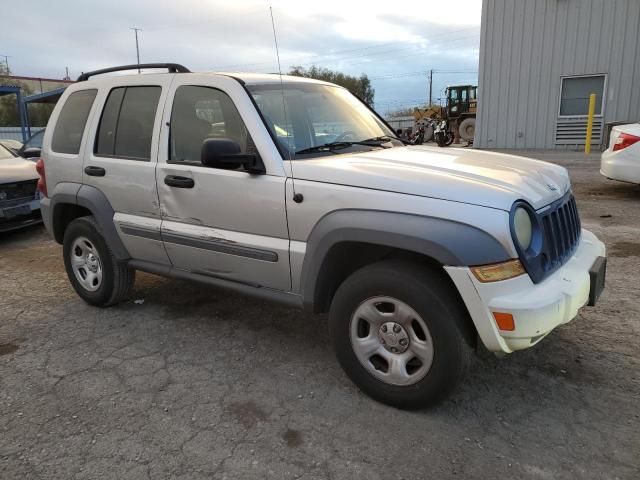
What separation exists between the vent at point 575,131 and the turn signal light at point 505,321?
1604cm

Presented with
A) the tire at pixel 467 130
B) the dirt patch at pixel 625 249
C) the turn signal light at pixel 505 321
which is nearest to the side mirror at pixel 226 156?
the turn signal light at pixel 505 321

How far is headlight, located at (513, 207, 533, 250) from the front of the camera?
2.58 m

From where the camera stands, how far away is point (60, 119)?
15.2 ft

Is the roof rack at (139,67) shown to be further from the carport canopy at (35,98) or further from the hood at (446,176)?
the carport canopy at (35,98)

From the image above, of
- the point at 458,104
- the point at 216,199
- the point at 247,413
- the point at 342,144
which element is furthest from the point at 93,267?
the point at 458,104

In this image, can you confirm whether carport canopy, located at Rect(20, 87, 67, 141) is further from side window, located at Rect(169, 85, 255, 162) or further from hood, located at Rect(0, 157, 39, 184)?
side window, located at Rect(169, 85, 255, 162)

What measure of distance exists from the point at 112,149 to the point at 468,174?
278cm

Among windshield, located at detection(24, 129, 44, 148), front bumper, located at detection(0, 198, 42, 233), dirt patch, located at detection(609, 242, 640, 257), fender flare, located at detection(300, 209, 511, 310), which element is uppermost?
windshield, located at detection(24, 129, 44, 148)

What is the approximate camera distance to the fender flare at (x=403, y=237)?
251 cm

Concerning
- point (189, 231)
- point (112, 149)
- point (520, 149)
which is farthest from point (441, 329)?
point (520, 149)

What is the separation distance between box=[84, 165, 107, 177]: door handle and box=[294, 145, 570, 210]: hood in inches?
73.9

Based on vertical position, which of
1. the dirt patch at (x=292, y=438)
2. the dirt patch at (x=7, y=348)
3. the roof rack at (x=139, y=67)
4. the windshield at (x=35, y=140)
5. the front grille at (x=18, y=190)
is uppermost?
the roof rack at (x=139, y=67)

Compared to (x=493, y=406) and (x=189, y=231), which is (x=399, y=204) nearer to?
(x=493, y=406)

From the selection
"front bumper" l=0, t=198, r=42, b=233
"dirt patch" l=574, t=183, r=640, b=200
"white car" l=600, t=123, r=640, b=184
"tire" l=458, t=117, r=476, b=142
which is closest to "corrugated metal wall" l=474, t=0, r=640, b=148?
"tire" l=458, t=117, r=476, b=142
